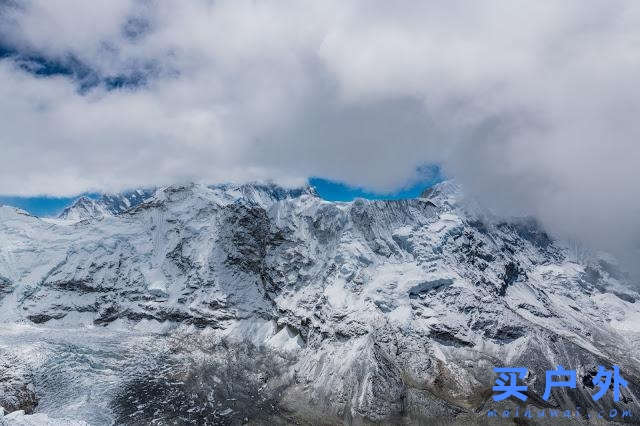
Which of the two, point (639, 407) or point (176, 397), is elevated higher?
point (639, 407)

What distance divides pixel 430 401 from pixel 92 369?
405ft

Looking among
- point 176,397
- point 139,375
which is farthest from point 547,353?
point 139,375

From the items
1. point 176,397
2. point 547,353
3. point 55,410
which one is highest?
point 547,353

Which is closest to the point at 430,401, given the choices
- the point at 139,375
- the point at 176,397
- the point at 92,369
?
the point at 176,397

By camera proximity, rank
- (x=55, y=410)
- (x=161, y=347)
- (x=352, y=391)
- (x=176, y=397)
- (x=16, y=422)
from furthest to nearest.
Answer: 1. (x=161, y=347)
2. (x=352, y=391)
3. (x=176, y=397)
4. (x=55, y=410)
5. (x=16, y=422)

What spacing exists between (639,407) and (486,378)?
→ 5727 cm

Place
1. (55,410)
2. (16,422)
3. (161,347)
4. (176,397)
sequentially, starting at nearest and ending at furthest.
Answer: (16,422)
(55,410)
(176,397)
(161,347)

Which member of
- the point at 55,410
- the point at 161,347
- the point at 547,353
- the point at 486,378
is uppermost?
the point at 547,353

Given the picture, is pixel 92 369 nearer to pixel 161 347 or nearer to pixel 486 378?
pixel 161 347

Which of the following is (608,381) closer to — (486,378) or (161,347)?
(486,378)

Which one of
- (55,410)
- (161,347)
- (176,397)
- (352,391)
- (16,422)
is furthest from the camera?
(161,347)

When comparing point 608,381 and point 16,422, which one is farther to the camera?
point 608,381

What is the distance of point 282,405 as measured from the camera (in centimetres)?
16925

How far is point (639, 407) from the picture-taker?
178375mm
